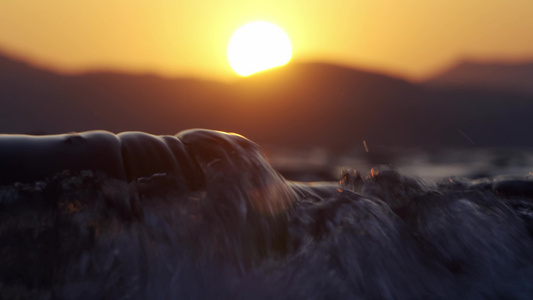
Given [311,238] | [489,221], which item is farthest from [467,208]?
[311,238]

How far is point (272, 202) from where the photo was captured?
2545 millimetres

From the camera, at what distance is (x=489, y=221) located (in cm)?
320

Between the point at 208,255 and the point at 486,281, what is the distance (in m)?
1.53

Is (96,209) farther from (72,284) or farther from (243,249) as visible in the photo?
(243,249)

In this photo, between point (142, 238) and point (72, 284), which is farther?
point (142, 238)

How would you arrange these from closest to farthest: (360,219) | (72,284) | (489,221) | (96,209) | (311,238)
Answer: (72,284) → (96,209) → (311,238) → (360,219) → (489,221)

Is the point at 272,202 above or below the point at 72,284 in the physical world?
above

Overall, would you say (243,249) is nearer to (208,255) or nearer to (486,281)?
(208,255)

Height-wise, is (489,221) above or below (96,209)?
below

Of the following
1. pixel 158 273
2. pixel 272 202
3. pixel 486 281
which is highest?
pixel 272 202

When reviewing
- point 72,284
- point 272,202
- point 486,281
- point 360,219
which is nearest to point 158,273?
point 72,284

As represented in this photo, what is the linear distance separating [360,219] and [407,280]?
41cm

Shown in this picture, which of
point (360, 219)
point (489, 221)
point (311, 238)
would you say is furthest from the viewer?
point (489, 221)

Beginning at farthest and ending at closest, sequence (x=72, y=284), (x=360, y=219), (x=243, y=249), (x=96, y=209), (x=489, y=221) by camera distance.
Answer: (x=489, y=221) < (x=360, y=219) < (x=243, y=249) < (x=96, y=209) < (x=72, y=284)
